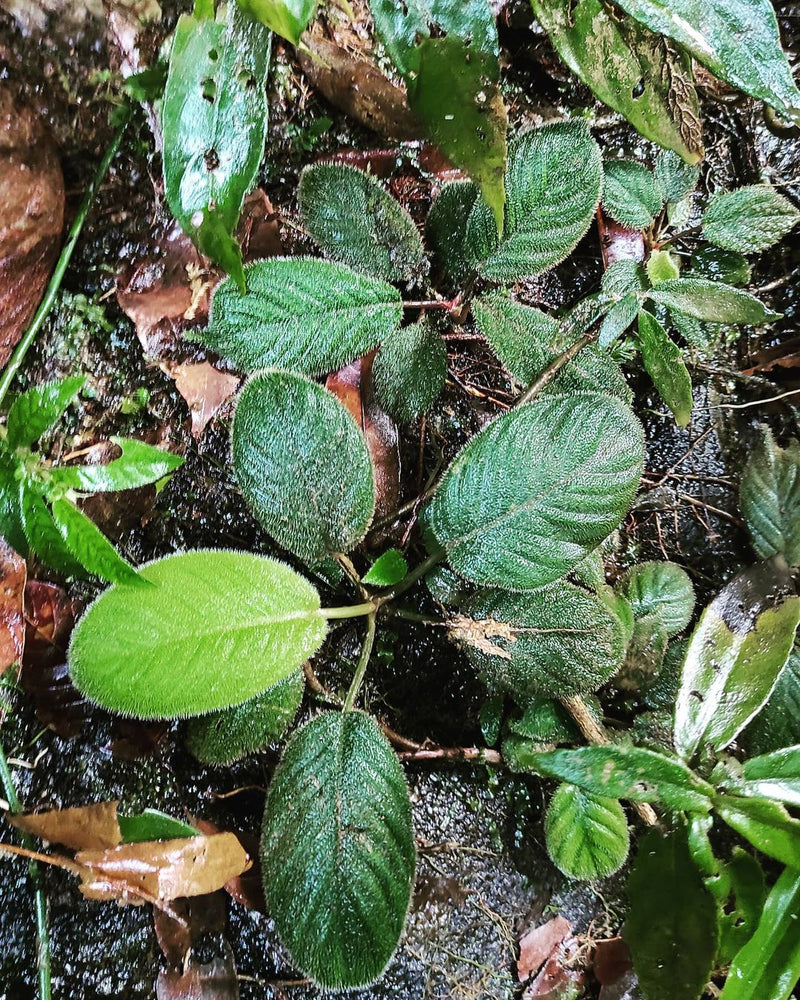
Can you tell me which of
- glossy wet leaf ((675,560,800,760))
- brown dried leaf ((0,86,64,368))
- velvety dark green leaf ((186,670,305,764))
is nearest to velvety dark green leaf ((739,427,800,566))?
glossy wet leaf ((675,560,800,760))

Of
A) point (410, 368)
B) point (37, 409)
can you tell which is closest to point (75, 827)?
point (37, 409)

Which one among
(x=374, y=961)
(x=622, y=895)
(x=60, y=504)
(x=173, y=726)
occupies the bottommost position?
(x=622, y=895)

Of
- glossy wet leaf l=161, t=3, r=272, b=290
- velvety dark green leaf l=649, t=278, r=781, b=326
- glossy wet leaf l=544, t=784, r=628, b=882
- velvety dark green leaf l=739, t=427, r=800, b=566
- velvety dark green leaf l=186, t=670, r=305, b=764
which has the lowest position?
glossy wet leaf l=544, t=784, r=628, b=882

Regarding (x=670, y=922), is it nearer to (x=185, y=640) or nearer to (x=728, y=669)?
(x=728, y=669)

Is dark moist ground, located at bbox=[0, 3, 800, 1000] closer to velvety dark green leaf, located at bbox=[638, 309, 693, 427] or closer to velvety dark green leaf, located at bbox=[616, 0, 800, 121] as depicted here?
velvety dark green leaf, located at bbox=[638, 309, 693, 427]

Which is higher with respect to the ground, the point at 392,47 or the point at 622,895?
the point at 392,47

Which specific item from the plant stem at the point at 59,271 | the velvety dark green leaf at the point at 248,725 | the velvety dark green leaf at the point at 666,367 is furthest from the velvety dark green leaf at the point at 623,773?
the plant stem at the point at 59,271

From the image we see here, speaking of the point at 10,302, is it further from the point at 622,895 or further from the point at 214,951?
the point at 622,895

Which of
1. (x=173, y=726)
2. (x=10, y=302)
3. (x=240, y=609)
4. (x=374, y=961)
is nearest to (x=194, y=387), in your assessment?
(x=10, y=302)
